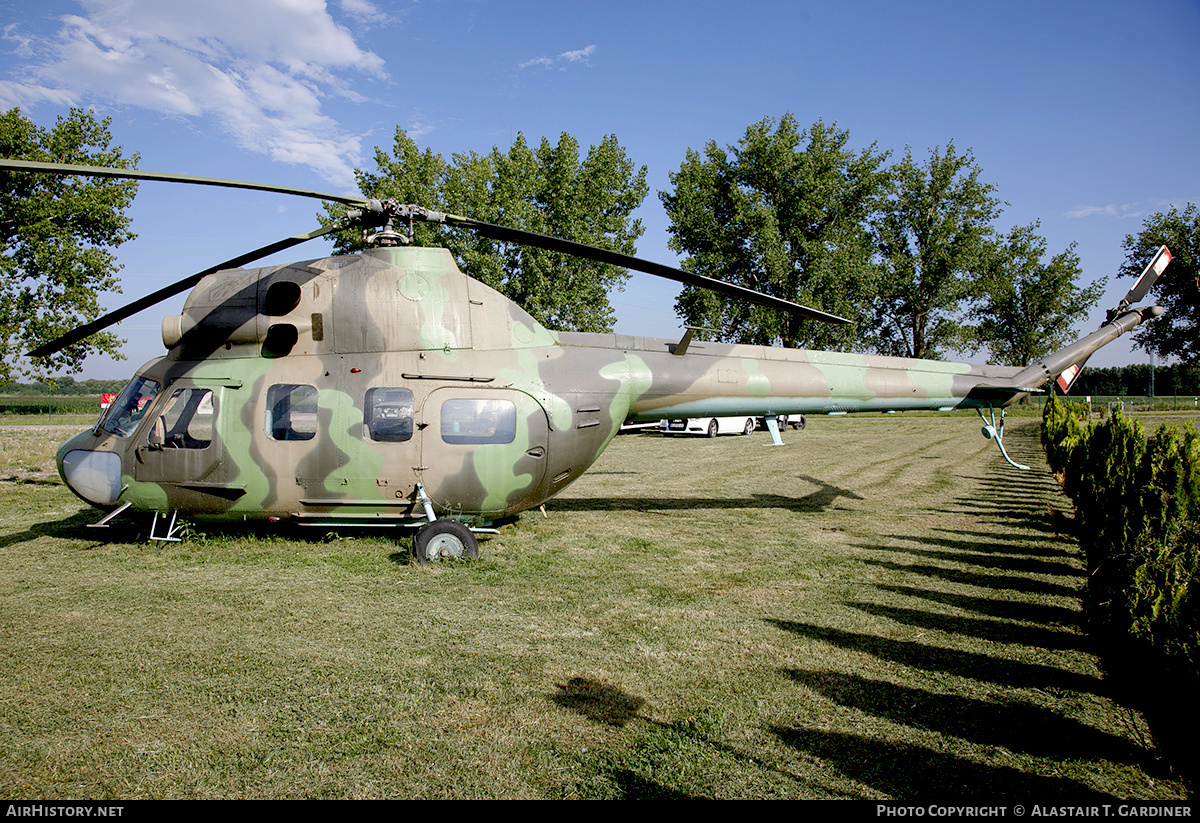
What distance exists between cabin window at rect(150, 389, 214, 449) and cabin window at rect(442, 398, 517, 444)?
9.49ft

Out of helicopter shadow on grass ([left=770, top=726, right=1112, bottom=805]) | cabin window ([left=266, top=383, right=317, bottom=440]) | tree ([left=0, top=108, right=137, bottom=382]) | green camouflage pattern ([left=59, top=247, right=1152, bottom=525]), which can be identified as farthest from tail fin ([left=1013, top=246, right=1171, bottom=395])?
tree ([left=0, top=108, right=137, bottom=382])

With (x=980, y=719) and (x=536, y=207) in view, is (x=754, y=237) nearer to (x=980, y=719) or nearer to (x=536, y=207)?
(x=536, y=207)

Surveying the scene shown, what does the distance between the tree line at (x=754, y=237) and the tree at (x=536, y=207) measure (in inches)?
4.0

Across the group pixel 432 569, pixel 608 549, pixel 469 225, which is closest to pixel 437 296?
pixel 469 225

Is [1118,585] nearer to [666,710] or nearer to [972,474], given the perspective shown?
[666,710]

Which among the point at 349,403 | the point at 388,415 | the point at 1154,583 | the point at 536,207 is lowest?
the point at 1154,583

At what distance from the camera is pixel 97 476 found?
8008 mm

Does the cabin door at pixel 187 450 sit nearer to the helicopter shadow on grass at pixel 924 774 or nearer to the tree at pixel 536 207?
the helicopter shadow on grass at pixel 924 774

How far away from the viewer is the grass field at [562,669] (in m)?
3.58

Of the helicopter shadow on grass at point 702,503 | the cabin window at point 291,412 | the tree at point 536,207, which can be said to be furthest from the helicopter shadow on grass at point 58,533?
the tree at point 536,207

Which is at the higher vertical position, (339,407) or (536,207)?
(536,207)

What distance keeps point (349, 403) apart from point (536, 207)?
3114 centimetres

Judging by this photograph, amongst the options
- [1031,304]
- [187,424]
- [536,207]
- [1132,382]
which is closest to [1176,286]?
[1031,304]

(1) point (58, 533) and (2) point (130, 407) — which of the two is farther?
(1) point (58, 533)
